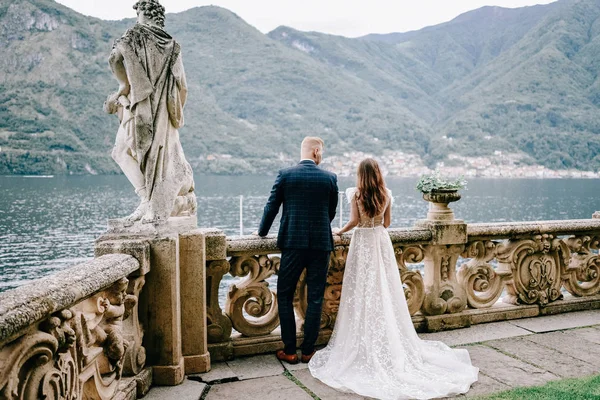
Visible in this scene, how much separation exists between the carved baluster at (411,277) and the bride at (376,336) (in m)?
0.69

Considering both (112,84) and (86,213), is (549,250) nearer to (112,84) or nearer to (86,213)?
(86,213)

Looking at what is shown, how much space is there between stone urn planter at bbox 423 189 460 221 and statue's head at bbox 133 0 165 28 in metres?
3.04

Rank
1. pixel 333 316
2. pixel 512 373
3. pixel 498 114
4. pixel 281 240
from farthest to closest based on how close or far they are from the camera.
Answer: pixel 498 114 → pixel 333 316 → pixel 281 240 → pixel 512 373

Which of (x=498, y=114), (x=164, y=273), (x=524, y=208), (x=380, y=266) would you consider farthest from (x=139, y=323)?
(x=498, y=114)

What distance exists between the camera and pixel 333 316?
525 cm

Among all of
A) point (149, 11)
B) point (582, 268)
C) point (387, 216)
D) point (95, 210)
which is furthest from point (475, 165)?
point (149, 11)

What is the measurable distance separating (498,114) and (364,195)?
534 feet

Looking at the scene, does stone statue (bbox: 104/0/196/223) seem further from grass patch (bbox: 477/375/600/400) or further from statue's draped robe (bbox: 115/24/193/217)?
grass patch (bbox: 477/375/600/400)

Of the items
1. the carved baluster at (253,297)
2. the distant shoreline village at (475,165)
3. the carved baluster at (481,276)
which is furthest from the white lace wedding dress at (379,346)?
the distant shoreline village at (475,165)

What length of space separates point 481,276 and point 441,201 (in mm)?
985

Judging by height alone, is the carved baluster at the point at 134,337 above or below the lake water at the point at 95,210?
above

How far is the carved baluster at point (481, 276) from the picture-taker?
5.82 m

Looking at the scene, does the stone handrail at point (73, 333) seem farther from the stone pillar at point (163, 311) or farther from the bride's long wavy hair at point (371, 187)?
the bride's long wavy hair at point (371, 187)

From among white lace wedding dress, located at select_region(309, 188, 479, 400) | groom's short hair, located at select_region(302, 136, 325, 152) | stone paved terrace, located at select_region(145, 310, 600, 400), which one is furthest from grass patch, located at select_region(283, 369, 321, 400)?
groom's short hair, located at select_region(302, 136, 325, 152)
